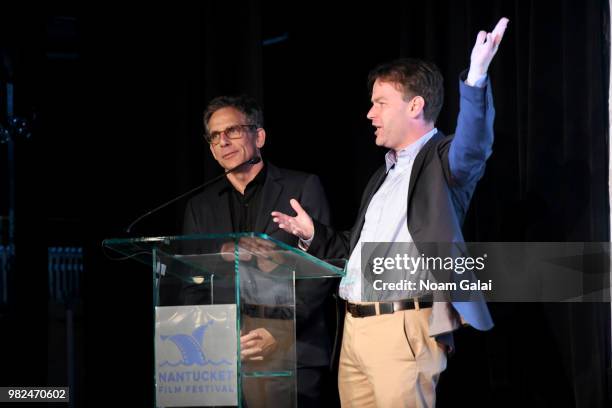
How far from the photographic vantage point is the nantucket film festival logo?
231cm

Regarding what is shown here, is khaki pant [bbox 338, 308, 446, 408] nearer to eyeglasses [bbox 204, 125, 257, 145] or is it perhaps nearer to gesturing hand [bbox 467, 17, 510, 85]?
gesturing hand [bbox 467, 17, 510, 85]

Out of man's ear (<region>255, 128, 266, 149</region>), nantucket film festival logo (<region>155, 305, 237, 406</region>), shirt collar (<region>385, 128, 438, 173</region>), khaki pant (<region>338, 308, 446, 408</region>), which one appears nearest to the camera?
nantucket film festival logo (<region>155, 305, 237, 406</region>)

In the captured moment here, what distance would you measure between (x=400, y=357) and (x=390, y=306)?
0.19 metres

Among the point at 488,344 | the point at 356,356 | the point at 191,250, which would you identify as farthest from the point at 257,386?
the point at 488,344

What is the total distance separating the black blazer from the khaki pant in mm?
240

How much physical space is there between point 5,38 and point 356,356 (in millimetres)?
2831

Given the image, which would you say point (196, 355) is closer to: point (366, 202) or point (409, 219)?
point (409, 219)

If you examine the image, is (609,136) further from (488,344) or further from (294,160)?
(294,160)

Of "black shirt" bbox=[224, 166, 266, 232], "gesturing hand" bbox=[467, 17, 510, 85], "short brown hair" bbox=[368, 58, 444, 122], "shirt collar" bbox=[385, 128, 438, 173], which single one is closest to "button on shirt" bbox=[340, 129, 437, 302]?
"shirt collar" bbox=[385, 128, 438, 173]

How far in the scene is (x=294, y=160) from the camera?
434 centimetres

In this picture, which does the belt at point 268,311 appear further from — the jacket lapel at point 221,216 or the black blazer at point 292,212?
the jacket lapel at point 221,216

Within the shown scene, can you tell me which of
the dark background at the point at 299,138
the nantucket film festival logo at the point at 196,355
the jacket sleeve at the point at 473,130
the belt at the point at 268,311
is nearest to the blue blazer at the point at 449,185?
the jacket sleeve at the point at 473,130

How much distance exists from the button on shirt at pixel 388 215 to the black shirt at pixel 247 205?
604 millimetres

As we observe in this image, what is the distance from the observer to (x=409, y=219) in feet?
10.0
